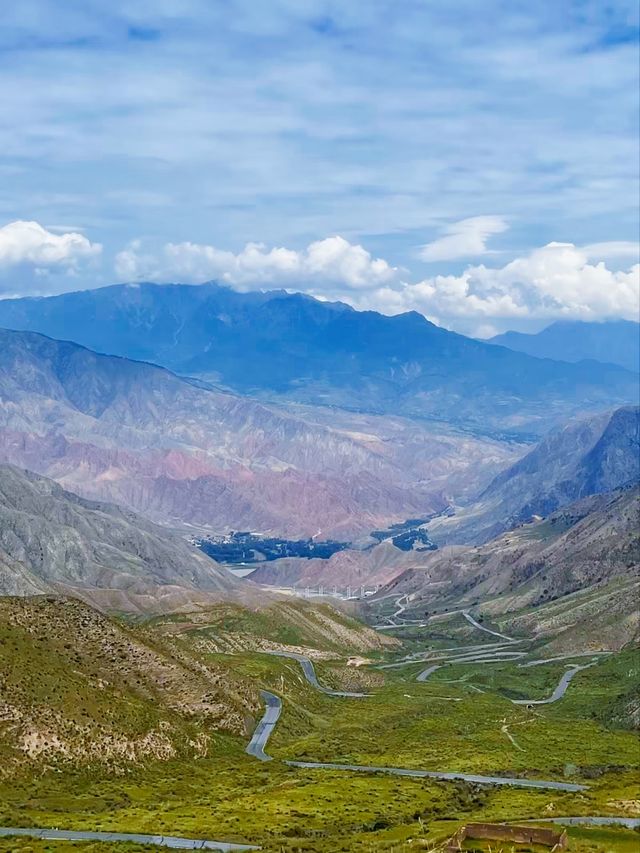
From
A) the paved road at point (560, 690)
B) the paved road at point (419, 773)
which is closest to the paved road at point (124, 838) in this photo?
the paved road at point (419, 773)

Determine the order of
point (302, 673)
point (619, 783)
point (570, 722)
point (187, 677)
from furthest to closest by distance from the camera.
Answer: point (302, 673), point (570, 722), point (187, 677), point (619, 783)

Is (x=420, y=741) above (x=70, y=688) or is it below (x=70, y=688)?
below

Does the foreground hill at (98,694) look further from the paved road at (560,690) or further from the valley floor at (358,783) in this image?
the paved road at (560,690)

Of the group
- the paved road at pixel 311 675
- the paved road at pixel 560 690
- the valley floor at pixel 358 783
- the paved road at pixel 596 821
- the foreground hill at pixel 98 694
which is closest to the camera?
the paved road at pixel 596 821

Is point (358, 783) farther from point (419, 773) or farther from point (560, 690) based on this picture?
point (560, 690)

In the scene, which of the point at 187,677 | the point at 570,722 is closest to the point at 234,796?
the point at 187,677

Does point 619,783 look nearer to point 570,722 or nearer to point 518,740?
point 518,740
